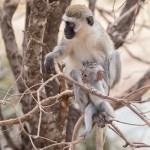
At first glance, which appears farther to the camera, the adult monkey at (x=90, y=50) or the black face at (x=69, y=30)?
the adult monkey at (x=90, y=50)

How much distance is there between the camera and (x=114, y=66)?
3279 mm

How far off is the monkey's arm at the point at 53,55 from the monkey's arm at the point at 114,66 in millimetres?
317

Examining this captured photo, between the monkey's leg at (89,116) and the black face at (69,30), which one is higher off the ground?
the black face at (69,30)

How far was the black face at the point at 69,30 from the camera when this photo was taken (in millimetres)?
2971

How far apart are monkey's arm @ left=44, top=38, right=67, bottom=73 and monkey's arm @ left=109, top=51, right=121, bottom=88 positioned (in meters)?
0.32

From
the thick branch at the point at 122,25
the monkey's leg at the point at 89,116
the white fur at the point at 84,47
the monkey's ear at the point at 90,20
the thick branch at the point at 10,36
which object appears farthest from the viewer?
the thick branch at the point at 122,25

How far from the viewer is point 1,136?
3.87 m

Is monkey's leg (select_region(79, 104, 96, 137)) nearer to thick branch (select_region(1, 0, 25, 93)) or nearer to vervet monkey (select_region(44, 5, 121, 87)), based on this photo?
vervet monkey (select_region(44, 5, 121, 87))

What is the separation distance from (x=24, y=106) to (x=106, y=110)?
2.09ft

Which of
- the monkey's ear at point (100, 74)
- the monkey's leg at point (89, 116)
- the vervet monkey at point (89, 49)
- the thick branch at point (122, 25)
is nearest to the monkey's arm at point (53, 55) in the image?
the vervet monkey at point (89, 49)

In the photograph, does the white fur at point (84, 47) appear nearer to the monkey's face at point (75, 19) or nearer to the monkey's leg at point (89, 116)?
the monkey's face at point (75, 19)

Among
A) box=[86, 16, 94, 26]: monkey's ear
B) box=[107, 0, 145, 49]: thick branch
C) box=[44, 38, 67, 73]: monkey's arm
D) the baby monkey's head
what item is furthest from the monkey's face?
box=[107, 0, 145, 49]: thick branch

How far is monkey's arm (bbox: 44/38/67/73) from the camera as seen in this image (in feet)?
9.74

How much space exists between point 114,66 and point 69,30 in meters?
0.44
